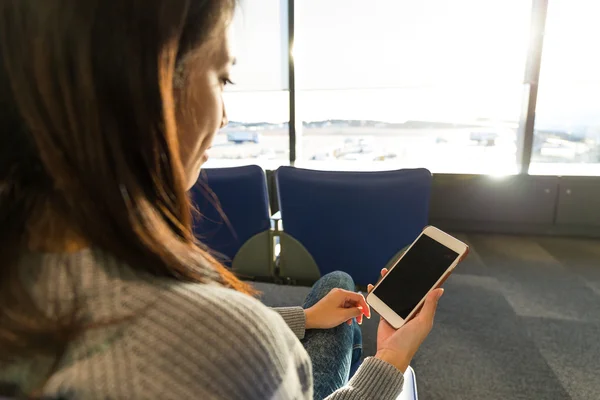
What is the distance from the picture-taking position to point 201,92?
A: 1.47 ft

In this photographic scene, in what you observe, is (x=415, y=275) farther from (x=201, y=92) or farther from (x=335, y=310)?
(x=201, y=92)

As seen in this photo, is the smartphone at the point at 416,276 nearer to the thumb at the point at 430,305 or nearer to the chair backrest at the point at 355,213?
the thumb at the point at 430,305

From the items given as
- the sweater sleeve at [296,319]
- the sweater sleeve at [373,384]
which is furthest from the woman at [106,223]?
the sweater sleeve at [296,319]

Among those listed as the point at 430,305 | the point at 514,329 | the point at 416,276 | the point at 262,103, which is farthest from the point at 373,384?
the point at 262,103

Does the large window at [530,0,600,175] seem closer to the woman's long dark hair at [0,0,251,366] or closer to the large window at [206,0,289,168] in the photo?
the large window at [206,0,289,168]

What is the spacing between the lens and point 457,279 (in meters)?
2.53

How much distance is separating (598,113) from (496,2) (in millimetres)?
1189

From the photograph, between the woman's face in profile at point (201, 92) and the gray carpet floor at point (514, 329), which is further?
the gray carpet floor at point (514, 329)

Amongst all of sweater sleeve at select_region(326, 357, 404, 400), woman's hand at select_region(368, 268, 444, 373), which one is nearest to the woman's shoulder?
sweater sleeve at select_region(326, 357, 404, 400)

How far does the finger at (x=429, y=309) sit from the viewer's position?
834mm

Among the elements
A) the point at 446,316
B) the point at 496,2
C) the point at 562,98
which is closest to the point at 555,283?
the point at 446,316

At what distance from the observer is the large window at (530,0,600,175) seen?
308cm

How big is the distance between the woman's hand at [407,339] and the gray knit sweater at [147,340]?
0.42 metres

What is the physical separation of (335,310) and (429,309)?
0.22 m
